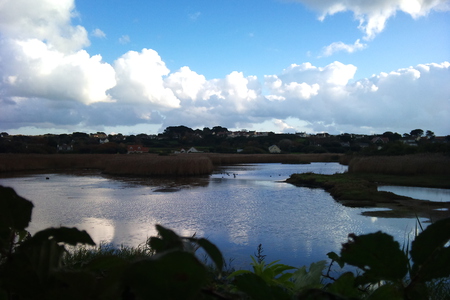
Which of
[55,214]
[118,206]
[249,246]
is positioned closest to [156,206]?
[118,206]

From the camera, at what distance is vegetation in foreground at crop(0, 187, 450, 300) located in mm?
310

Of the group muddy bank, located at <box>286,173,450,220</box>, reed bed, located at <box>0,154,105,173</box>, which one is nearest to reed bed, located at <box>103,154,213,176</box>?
reed bed, located at <box>0,154,105,173</box>

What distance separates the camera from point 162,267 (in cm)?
31

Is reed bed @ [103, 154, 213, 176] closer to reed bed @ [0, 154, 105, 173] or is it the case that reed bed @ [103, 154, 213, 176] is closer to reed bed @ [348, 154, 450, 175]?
reed bed @ [0, 154, 105, 173]

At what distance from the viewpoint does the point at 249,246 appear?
10125mm

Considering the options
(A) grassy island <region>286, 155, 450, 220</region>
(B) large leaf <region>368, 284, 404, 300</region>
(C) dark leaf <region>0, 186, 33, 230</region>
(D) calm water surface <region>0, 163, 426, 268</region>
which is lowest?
(D) calm water surface <region>0, 163, 426, 268</region>

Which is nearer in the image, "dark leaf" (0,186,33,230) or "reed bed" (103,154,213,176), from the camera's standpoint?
"dark leaf" (0,186,33,230)

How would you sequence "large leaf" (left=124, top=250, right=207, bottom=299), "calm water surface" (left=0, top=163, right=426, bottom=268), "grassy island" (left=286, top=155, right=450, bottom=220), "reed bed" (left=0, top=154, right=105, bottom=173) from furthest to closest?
"reed bed" (left=0, top=154, right=105, bottom=173), "grassy island" (left=286, top=155, right=450, bottom=220), "calm water surface" (left=0, top=163, right=426, bottom=268), "large leaf" (left=124, top=250, right=207, bottom=299)

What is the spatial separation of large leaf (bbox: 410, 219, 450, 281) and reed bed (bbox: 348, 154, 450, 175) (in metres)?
28.3

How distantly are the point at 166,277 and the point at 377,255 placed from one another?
30cm

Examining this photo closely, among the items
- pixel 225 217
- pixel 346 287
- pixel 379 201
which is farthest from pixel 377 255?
pixel 379 201

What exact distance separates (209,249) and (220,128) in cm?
11346

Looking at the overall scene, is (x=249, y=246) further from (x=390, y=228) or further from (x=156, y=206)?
(x=156, y=206)

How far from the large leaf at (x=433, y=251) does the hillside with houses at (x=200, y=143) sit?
126 ft
